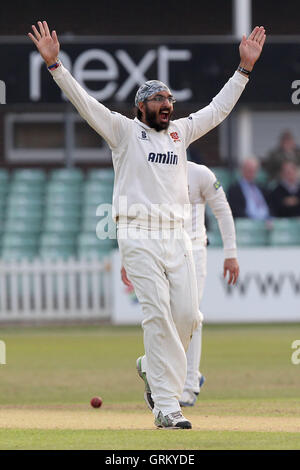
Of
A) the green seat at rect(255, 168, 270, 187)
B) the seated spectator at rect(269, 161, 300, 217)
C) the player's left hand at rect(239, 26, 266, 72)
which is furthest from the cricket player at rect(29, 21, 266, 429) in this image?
the green seat at rect(255, 168, 270, 187)

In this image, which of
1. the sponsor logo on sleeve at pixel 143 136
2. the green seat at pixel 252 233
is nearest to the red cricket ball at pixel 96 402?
the sponsor logo on sleeve at pixel 143 136

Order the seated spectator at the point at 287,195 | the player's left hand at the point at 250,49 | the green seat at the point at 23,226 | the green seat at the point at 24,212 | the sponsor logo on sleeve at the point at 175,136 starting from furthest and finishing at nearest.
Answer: the green seat at the point at 24,212 < the green seat at the point at 23,226 < the seated spectator at the point at 287,195 < the player's left hand at the point at 250,49 < the sponsor logo on sleeve at the point at 175,136

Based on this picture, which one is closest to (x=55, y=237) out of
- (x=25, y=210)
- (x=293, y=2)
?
(x=25, y=210)

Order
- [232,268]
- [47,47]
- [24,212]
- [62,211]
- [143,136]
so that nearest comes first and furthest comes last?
[47,47]
[143,136]
[232,268]
[62,211]
[24,212]

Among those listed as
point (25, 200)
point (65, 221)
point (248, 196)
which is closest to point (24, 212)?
point (25, 200)

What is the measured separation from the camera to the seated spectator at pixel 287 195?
771 inches

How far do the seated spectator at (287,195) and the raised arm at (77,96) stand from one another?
38.1 ft

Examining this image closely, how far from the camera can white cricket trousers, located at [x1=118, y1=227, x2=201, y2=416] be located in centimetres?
798

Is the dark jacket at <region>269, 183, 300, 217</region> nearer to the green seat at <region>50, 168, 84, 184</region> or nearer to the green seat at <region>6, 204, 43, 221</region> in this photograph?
the green seat at <region>50, 168, 84, 184</region>

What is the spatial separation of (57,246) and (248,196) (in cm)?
342

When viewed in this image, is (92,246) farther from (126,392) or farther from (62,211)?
(126,392)

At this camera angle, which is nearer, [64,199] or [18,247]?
[18,247]

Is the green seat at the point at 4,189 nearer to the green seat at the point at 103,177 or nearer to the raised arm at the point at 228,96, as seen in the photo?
the green seat at the point at 103,177

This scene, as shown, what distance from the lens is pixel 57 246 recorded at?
20.4 m
